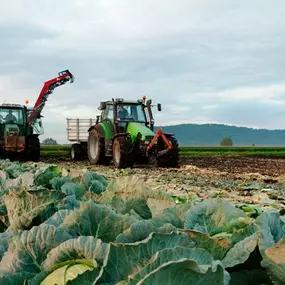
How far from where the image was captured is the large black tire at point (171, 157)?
18.1 meters

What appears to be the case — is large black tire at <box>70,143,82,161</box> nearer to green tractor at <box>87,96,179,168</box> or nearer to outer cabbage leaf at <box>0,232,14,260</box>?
green tractor at <box>87,96,179,168</box>

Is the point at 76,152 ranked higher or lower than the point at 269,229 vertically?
lower

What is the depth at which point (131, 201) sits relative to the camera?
214 centimetres

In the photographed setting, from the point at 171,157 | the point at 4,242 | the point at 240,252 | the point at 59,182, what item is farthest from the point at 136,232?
the point at 171,157

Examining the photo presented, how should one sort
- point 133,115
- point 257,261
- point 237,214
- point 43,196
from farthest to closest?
1. point 133,115
2. point 43,196
3. point 237,214
4. point 257,261

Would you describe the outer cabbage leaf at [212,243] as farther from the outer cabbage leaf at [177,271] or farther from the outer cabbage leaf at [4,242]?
the outer cabbage leaf at [4,242]

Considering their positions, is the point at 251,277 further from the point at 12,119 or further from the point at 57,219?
the point at 12,119

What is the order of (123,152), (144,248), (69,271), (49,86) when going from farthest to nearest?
(49,86)
(123,152)
(69,271)
(144,248)

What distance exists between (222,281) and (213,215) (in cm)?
74

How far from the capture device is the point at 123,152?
1784 cm

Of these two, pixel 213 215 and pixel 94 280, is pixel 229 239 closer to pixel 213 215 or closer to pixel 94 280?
pixel 213 215

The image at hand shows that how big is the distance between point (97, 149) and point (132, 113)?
7.61 ft

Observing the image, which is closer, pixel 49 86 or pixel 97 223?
pixel 97 223

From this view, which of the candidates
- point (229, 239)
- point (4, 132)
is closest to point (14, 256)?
point (229, 239)
